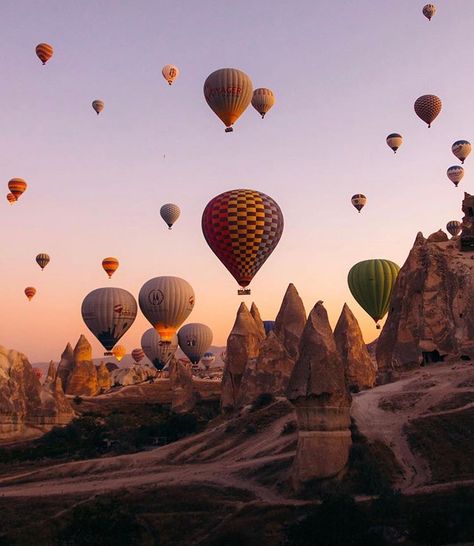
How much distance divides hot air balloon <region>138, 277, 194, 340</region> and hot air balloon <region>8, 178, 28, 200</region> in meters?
22.6

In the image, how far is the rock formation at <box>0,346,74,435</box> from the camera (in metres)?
66.9

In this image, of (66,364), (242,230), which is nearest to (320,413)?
(242,230)

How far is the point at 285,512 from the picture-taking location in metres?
28.4

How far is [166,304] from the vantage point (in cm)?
9388

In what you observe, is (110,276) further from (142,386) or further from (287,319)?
(287,319)

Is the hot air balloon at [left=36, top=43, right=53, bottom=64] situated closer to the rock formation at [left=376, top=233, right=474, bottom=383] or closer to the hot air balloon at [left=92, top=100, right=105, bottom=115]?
the hot air balloon at [left=92, top=100, right=105, bottom=115]

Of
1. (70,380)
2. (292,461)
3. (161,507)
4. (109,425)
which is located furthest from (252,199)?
(70,380)

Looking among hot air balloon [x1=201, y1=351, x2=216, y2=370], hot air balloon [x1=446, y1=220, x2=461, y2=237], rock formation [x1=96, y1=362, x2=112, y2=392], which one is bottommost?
rock formation [x1=96, y1=362, x2=112, y2=392]

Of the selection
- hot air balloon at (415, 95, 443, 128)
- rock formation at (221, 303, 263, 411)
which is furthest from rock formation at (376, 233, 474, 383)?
hot air balloon at (415, 95, 443, 128)

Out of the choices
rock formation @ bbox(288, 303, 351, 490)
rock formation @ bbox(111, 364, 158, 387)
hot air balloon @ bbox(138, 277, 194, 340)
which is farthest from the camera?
rock formation @ bbox(111, 364, 158, 387)

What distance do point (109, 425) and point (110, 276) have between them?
44960 mm

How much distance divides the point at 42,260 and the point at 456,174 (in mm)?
66173

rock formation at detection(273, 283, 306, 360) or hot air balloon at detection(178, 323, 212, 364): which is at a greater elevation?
hot air balloon at detection(178, 323, 212, 364)

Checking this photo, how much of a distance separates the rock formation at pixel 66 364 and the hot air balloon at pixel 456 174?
72118 mm
